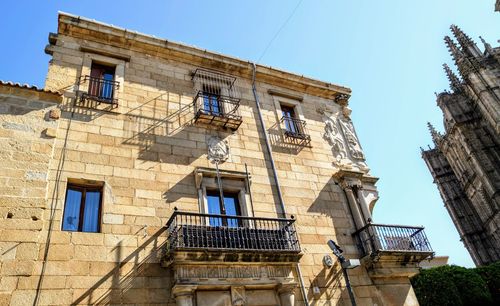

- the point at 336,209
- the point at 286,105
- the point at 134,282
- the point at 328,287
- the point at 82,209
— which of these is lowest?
the point at 328,287

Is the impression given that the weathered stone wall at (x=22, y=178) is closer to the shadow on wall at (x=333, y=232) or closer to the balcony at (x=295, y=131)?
the shadow on wall at (x=333, y=232)

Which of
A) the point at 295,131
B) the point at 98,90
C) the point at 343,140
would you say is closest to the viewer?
the point at 98,90

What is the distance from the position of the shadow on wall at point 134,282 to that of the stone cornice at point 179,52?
696 centimetres

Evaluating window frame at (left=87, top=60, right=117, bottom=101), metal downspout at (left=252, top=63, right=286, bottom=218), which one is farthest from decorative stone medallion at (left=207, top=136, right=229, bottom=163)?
window frame at (left=87, top=60, right=117, bottom=101)

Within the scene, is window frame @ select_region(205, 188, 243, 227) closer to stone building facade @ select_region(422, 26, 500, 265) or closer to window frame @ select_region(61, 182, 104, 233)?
window frame @ select_region(61, 182, 104, 233)

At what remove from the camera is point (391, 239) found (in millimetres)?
11391

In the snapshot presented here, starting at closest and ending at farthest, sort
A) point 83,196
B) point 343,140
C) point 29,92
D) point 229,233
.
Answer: point 83,196, point 29,92, point 229,233, point 343,140

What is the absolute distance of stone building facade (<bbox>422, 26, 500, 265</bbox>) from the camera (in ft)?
137

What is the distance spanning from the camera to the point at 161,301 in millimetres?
8164

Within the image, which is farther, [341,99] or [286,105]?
[341,99]

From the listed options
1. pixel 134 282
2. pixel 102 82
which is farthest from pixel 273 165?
pixel 102 82

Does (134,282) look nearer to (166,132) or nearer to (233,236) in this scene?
(233,236)

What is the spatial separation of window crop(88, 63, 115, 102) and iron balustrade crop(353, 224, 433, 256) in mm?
9023

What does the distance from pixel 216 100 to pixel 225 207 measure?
166 inches
